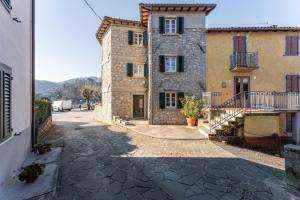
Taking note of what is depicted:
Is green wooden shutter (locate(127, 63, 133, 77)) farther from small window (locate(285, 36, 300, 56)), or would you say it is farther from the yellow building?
small window (locate(285, 36, 300, 56))

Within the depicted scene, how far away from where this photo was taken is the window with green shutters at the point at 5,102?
4.14 m

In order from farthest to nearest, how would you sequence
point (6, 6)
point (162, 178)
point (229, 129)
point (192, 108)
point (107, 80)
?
1. point (107, 80)
2. point (192, 108)
3. point (229, 129)
4. point (162, 178)
5. point (6, 6)

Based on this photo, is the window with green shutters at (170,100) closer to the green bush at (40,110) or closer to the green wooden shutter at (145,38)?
the green wooden shutter at (145,38)

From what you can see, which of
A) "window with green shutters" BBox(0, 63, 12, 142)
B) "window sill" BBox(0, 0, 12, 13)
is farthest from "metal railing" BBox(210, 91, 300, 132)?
"window sill" BBox(0, 0, 12, 13)

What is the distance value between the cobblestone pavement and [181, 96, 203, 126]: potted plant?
4.59 meters

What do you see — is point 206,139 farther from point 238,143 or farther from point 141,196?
point 141,196

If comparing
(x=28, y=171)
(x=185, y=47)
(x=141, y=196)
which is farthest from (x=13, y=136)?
(x=185, y=47)

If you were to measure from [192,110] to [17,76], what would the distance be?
33.9 ft

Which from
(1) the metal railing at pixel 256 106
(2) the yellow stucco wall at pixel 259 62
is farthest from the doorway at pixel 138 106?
(1) the metal railing at pixel 256 106

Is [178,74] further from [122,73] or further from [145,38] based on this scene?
[122,73]

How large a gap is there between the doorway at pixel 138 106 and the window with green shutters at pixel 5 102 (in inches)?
461

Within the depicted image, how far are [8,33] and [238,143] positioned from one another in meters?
10.3

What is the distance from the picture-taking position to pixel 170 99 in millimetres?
14844

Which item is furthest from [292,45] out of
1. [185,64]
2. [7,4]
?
[7,4]
